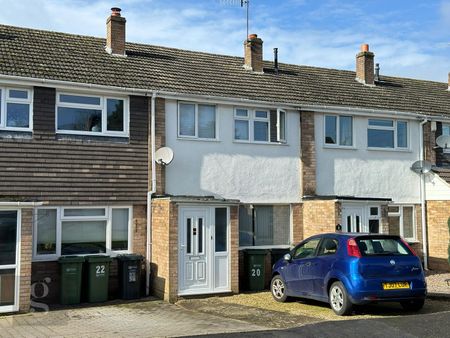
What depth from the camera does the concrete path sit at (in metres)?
9.17

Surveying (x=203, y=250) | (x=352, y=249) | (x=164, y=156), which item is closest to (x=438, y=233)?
(x=203, y=250)

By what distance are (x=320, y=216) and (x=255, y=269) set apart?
7.90 ft

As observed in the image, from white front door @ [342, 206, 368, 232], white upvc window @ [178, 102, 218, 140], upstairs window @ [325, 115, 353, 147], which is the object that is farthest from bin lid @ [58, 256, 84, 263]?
upstairs window @ [325, 115, 353, 147]

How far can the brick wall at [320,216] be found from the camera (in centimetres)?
1469

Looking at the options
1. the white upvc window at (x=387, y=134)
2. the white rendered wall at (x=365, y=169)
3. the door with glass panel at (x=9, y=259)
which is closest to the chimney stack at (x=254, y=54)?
the white rendered wall at (x=365, y=169)

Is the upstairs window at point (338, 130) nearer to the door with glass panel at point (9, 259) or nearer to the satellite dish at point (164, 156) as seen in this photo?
the satellite dish at point (164, 156)

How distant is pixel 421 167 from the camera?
57.4 feet

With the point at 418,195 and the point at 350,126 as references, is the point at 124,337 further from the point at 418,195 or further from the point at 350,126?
the point at 418,195

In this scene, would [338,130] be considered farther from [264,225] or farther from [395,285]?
[395,285]

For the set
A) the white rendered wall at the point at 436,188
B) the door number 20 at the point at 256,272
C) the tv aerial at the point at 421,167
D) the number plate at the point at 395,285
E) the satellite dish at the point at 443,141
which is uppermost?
the satellite dish at the point at 443,141

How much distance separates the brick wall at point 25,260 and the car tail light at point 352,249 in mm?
6169

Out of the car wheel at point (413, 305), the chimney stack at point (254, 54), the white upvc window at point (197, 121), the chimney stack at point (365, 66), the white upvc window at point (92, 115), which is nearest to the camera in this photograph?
the car wheel at point (413, 305)

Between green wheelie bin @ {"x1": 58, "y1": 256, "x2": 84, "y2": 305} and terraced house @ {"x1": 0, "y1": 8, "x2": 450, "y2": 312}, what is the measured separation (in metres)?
0.43

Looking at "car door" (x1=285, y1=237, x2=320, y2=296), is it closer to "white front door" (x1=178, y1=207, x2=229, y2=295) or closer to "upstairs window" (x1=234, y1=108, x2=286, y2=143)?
"white front door" (x1=178, y1=207, x2=229, y2=295)
